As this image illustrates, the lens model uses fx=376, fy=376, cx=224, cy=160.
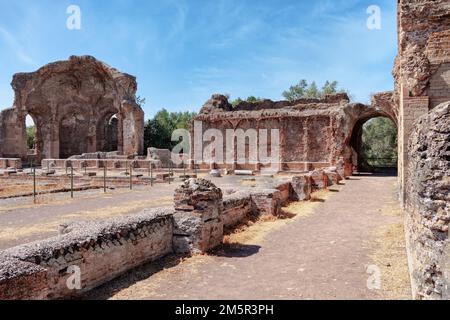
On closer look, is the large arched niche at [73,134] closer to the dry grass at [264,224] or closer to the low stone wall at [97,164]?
the low stone wall at [97,164]

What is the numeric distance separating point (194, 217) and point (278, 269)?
6.12ft

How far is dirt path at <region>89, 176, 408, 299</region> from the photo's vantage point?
508cm

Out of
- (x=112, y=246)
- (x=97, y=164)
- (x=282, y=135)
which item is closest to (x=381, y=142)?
(x=282, y=135)

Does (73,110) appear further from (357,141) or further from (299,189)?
(299,189)

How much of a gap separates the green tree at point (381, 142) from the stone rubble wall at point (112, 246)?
35.3m

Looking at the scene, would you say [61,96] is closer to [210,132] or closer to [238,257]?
[210,132]

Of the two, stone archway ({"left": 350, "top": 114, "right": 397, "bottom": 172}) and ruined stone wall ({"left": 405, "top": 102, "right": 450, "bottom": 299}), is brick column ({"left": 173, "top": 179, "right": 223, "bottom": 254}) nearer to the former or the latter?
ruined stone wall ({"left": 405, "top": 102, "right": 450, "bottom": 299})

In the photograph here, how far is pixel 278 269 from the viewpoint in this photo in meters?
6.13

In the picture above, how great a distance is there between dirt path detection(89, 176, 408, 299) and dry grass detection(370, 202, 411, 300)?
0.14 ft

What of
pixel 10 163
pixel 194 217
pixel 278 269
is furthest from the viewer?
pixel 10 163

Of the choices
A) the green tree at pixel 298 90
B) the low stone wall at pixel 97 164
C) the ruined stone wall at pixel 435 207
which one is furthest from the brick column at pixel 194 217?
the green tree at pixel 298 90
